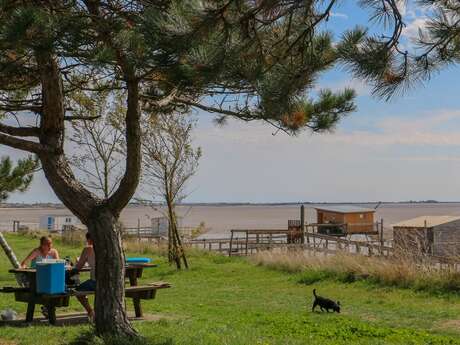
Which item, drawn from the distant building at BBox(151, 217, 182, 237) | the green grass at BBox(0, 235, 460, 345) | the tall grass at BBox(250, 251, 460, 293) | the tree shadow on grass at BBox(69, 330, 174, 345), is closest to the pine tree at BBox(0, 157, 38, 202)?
the green grass at BBox(0, 235, 460, 345)

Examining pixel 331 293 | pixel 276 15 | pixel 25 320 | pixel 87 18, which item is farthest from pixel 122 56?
pixel 331 293

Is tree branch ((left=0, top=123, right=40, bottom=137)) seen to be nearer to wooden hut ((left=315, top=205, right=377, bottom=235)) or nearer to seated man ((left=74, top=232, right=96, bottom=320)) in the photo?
seated man ((left=74, top=232, right=96, bottom=320))

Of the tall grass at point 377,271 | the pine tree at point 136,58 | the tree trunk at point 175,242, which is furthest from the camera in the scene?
the tree trunk at point 175,242

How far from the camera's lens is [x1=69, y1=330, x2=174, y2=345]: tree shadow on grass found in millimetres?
6785

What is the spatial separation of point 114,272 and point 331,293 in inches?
316

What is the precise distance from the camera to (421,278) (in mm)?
14141

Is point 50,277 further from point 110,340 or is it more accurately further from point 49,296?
point 110,340

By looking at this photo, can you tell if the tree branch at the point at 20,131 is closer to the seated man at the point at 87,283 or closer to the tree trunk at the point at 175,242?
the seated man at the point at 87,283

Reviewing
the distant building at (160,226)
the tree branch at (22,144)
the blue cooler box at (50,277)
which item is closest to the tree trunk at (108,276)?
the tree branch at (22,144)

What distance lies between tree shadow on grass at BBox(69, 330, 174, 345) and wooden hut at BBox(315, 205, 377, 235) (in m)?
35.2

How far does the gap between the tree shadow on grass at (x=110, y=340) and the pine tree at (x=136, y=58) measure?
0.13 meters

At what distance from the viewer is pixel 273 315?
34.4ft

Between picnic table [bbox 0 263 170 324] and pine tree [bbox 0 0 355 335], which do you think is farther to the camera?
picnic table [bbox 0 263 170 324]

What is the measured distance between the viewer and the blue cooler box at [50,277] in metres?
8.74
